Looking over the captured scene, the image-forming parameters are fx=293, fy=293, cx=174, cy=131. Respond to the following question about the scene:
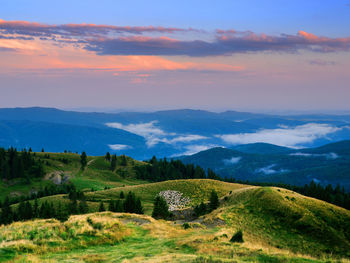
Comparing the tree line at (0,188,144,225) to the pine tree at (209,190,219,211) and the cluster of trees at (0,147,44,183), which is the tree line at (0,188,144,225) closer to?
the pine tree at (209,190,219,211)

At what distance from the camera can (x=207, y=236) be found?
1261 inches

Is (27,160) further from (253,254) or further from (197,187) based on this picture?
(253,254)

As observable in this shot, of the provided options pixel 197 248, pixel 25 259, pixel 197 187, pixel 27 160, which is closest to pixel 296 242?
pixel 197 248

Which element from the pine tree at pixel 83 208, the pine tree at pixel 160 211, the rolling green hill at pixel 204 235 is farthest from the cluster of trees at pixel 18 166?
the pine tree at pixel 160 211

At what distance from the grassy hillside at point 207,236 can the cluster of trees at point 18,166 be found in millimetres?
143645

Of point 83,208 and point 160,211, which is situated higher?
point 160,211

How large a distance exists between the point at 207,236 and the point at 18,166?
→ 171 m

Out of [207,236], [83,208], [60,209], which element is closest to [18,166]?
[60,209]

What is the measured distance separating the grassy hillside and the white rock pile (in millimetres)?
32605

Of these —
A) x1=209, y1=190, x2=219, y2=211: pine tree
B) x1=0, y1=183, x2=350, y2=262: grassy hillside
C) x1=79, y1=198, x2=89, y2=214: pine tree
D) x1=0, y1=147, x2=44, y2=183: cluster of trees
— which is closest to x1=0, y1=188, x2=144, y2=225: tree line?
x1=79, y1=198, x2=89, y2=214: pine tree

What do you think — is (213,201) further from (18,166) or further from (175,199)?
(18,166)

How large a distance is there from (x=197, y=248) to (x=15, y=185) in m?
164

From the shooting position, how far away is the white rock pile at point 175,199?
101575 millimetres

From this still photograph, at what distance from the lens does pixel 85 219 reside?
35.0 meters
